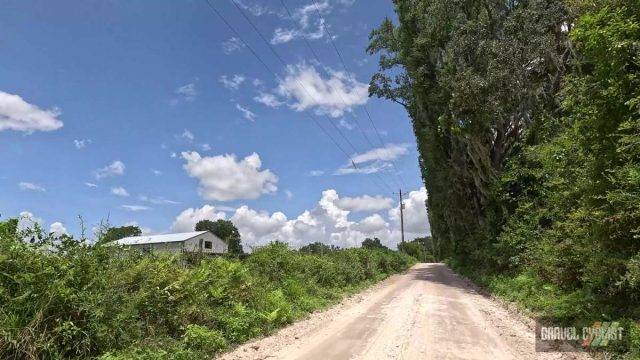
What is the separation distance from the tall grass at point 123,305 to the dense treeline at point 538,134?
26.4ft

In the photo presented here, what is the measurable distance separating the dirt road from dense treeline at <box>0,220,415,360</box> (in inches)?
36.9

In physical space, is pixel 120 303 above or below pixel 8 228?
below

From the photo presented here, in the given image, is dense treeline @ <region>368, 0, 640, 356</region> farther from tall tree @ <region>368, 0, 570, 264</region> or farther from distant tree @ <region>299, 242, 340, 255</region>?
distant tree @ <region>299, 242, 340, 255</region>

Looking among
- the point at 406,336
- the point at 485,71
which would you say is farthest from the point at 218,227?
the point at 406,336

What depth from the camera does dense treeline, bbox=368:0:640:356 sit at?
8.22 metres

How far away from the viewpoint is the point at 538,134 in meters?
19.3

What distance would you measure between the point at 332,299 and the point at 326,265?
283cm

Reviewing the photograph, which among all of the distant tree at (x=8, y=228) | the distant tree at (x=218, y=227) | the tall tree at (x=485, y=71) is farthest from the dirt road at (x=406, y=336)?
the distant tree at (x=218, y=227)

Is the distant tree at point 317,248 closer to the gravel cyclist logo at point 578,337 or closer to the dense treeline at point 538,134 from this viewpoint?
the dense treeline at point 538,134

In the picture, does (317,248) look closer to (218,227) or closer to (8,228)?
(8,228)

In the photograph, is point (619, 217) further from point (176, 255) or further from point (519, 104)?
point (519, 104)

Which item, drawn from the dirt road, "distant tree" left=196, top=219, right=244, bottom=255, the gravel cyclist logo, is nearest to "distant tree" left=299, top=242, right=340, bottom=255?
the dirt road

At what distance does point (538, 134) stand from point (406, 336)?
45.6 ft

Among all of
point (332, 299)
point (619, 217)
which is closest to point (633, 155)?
point (619, 217)
